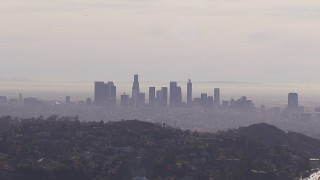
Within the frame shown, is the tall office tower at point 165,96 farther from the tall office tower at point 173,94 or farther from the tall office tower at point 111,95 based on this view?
the tall office tower at point 111,95

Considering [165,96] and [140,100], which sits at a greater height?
[165,96]

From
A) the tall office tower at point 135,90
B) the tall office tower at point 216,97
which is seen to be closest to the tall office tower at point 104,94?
the tall office tower at point 135,90

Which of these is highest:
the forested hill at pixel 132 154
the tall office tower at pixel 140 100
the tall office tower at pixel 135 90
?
the tall office tower at pixel 135 90

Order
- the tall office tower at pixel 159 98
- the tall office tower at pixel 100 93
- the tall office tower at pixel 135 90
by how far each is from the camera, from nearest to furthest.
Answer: the tall office tower at pixel 100 93, the tall office tower at pixel 159 98, the tall office tower at pixel 135 90

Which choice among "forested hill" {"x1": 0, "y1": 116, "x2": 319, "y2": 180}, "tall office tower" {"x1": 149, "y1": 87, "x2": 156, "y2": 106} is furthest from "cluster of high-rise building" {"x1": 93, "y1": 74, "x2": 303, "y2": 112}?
"forested hill" {"x1": 0, "y1": 116, "x2": 319, "y2": 180}

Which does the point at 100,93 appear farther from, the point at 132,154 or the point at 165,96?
the point at 132,154

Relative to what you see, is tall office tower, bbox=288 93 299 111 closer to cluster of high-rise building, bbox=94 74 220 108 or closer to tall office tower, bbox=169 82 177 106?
cluster of high-rise building, bbox=94 74 220 108

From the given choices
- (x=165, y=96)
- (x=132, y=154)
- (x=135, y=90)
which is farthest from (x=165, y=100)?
(x=132, y=154)
